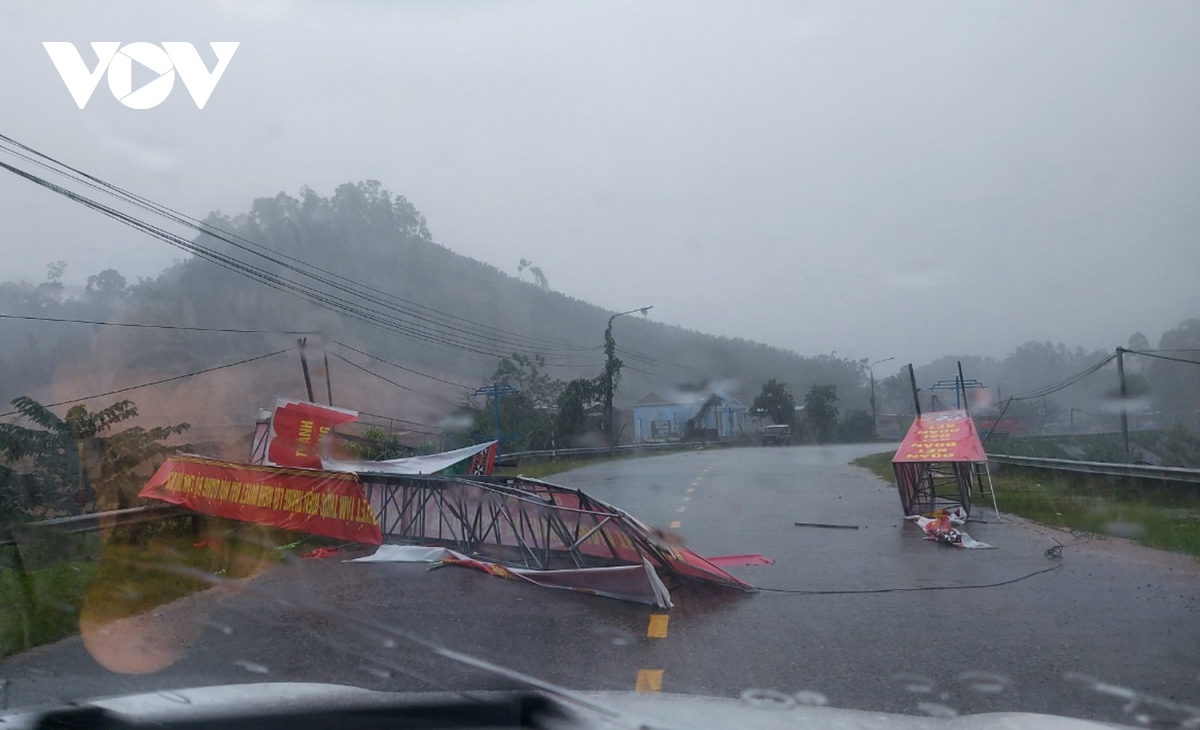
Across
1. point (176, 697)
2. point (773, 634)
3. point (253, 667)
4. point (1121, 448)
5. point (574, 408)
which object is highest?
point (574, 408)

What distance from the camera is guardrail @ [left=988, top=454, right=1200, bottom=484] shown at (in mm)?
16875

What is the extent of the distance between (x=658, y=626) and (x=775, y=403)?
5627cm

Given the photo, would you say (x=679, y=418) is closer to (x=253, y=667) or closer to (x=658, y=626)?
(x=658, y=626)

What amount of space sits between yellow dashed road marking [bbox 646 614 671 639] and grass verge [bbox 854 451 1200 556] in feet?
24.1

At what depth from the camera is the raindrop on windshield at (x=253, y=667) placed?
6.65 meters

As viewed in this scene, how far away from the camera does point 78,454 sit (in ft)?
52.5

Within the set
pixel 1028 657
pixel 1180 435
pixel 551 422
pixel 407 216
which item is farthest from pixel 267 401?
pixel 1028 657

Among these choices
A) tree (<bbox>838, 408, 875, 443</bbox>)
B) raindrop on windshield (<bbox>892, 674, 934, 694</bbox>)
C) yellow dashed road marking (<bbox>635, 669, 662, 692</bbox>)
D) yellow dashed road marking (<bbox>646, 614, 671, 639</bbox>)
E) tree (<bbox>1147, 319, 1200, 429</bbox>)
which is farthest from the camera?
tree (<bbox>838, 408, 875, 443</bbox>)

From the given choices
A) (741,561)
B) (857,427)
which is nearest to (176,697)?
(741,561)

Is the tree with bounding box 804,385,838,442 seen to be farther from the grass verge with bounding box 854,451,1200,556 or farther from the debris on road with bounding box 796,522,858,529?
the debris on road with bounding box 796,522,858,529

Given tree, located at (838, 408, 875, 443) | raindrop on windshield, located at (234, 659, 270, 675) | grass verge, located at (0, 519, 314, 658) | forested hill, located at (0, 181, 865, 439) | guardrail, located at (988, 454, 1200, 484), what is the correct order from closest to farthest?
raindrop on windshield, located at (234, 659, 270, 675) → grass verge, located at (0, 519, 314, 658) → guardrail, located at (988, 454, 1200, 484) → forested hill, located at (0, 181, 865, 439) → tree, located at (838, 408, 875, 443)

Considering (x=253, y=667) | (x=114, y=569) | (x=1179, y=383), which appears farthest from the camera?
(x=1179, y=383)

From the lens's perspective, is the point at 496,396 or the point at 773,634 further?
the point at 496,396

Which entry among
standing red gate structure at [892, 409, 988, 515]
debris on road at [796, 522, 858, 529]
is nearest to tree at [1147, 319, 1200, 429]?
standing red gate structure at [892, 409, 988, 515]
